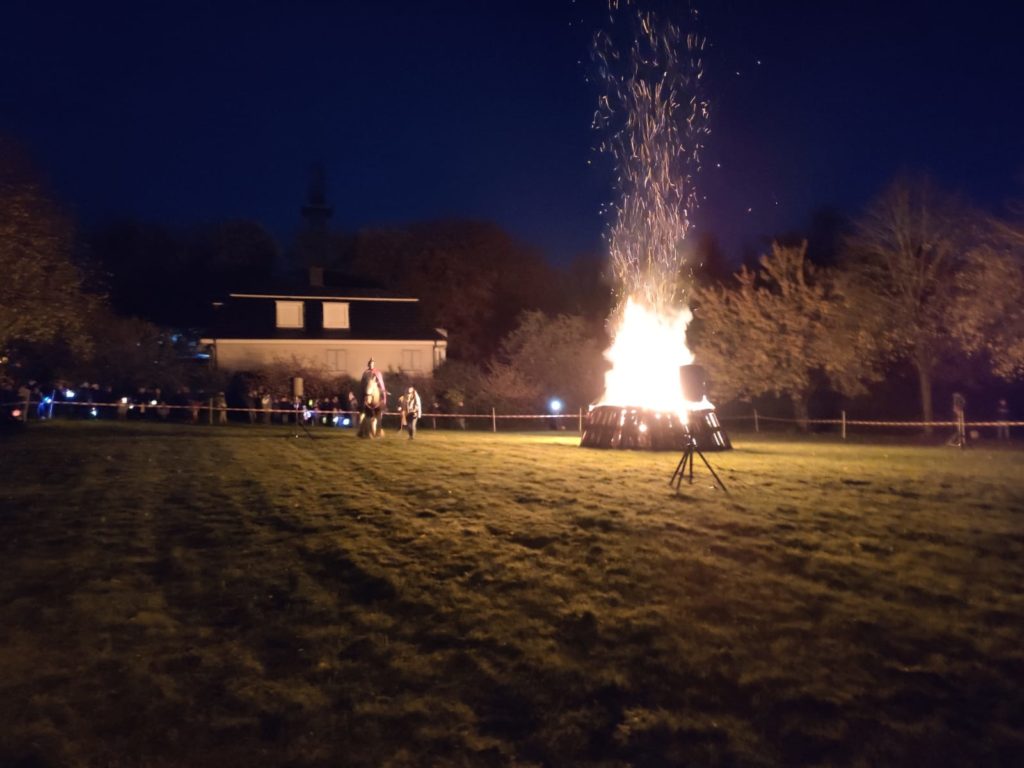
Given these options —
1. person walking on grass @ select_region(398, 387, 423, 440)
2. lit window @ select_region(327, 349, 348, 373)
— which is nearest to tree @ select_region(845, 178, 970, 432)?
person walking on grass @ select_region(398, 387, 423, 440)

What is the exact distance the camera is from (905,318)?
3272 centimetres

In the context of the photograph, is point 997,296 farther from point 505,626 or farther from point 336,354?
point 336,354

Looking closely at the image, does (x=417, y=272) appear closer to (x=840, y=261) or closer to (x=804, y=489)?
(x=840, y=261)

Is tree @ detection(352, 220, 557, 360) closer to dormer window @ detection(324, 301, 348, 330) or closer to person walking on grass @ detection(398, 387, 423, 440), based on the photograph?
dormer window @ detection(324, 301, 348, 330)

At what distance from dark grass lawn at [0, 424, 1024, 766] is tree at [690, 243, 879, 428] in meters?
21.8

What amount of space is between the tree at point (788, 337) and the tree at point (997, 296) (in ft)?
17.7

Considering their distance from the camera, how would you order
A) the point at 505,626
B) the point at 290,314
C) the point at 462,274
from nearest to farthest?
1. the point at 505,626
2. the point at 290,314
3. the point at 462,274

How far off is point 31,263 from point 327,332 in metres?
23.4

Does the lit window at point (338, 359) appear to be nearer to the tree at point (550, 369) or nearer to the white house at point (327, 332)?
the white house at point (327, 332)

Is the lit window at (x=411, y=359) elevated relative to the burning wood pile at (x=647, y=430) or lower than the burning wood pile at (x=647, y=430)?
elevated

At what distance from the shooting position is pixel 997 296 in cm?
2639

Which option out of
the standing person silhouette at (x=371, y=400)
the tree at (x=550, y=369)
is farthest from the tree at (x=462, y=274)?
the standing person silhouette at (x=371, y=400)

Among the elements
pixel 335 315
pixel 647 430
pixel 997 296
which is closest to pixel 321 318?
pixel 335 315

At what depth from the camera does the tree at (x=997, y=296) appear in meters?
26.0
